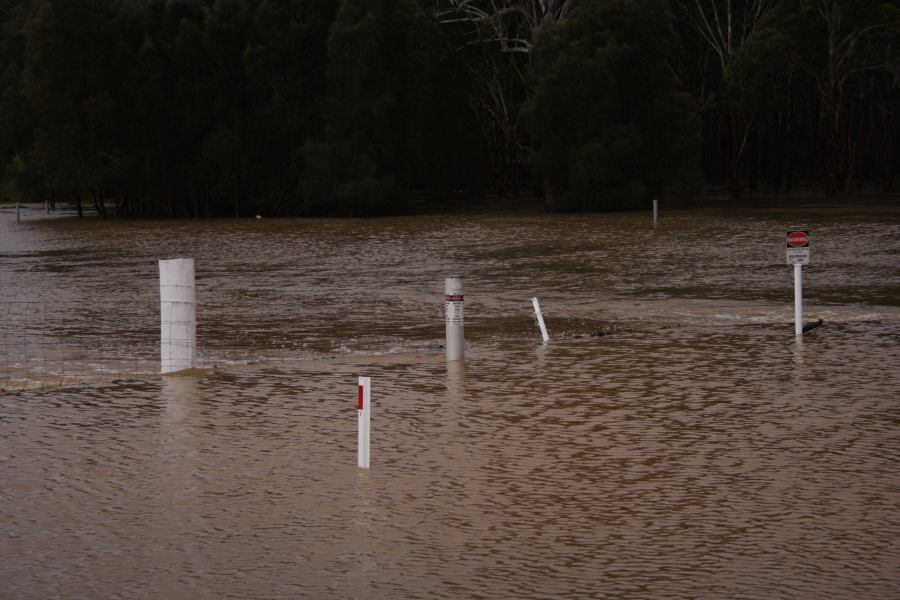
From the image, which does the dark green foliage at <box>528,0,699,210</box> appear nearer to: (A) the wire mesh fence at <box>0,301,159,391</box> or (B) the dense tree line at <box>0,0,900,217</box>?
(B) the dense tree line at <box>0,0,900,217</box>

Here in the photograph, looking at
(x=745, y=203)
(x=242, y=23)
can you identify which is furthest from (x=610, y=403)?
(x=242, y=23)

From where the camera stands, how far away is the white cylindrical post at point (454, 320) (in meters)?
16.5

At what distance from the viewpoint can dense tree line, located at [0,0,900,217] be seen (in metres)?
66.6

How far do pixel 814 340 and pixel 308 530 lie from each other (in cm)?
1132

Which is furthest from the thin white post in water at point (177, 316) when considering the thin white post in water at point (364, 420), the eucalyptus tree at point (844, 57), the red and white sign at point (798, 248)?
the eucalyptus tree at point (844, 57)

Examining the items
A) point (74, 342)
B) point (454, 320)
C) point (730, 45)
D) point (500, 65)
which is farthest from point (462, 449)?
point (500, 65)

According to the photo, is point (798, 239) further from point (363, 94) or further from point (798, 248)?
point (363, 94)

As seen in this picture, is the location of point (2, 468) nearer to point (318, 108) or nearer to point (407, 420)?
point (407, 420)

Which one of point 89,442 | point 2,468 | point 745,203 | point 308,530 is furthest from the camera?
point 745,203

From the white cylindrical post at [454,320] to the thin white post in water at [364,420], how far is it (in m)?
5.88

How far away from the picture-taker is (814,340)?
1839 cm

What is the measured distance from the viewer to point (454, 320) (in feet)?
54.0

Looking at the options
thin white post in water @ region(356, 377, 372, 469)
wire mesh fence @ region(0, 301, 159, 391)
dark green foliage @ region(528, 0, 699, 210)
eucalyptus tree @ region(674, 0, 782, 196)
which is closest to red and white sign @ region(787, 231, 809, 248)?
wire mesh fence @ region(0, 301, 159, 391)

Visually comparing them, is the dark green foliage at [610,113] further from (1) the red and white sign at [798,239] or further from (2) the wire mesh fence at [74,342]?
(1) the red and white sign at [798,239]
